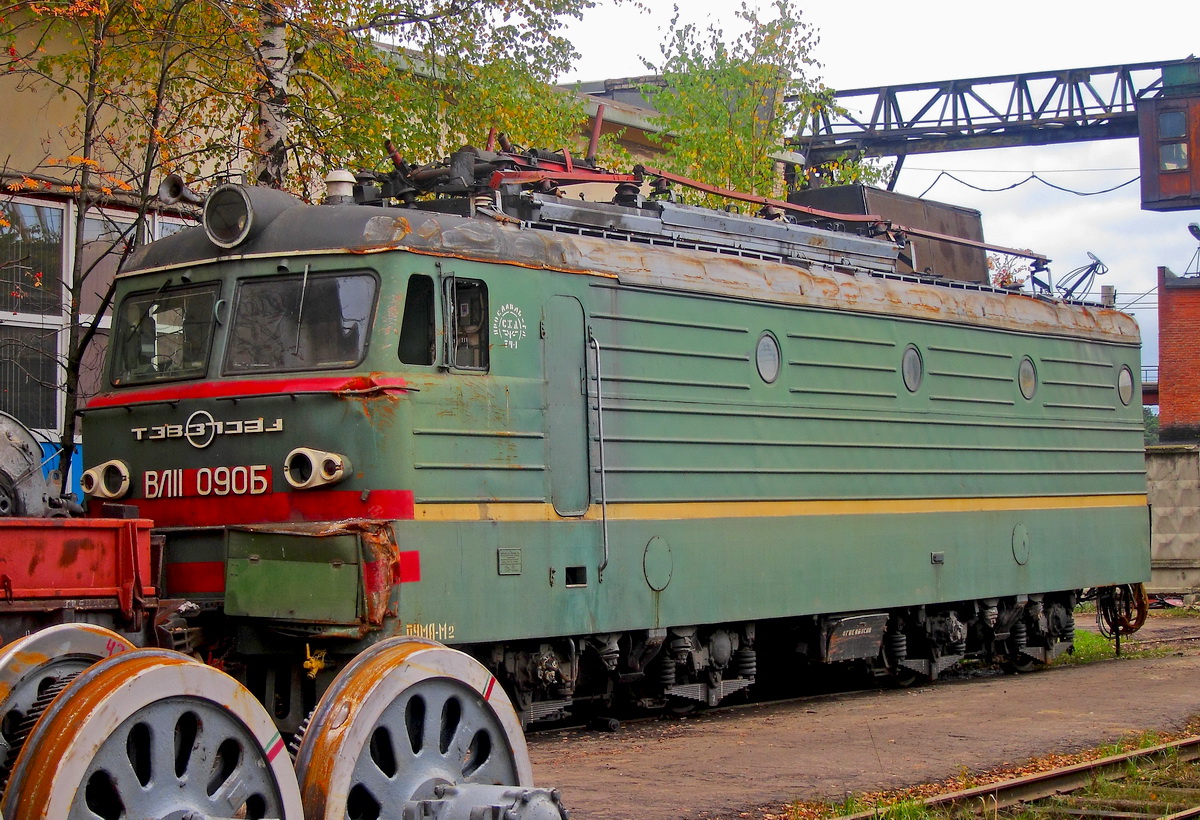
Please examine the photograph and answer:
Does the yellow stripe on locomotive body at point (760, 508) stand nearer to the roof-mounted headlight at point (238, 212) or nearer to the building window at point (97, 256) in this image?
the roof-mounted headlight at point (238, 212)

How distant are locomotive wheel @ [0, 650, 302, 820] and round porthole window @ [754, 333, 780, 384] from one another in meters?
7.37

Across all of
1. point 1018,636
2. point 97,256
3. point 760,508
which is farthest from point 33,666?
point 1018,636

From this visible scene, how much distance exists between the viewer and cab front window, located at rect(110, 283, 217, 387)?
30.0 feet

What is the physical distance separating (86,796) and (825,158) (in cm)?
3085

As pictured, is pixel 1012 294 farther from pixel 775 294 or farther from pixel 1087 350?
pixel 775 294

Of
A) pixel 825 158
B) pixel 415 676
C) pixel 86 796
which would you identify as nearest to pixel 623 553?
pixel 415 676

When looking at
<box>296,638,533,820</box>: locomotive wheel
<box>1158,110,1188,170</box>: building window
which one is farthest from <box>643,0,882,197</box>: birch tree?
<box>296,638,533,820</box>: locomotive wheel

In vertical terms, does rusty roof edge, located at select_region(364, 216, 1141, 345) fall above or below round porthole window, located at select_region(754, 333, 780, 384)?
above

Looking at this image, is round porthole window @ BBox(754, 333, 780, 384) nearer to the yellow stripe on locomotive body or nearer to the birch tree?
the yellow stripe on locomotive body

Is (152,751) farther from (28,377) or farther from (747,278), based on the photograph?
(28,377)

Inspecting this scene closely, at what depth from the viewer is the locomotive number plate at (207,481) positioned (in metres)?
8.68

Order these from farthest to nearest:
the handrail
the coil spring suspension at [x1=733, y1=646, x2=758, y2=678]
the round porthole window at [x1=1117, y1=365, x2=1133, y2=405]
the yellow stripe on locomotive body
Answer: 1. the round porthole window at [x1=1117, y1=365, x2=1133, y2=405]
2. the coil spring suspension at [x1=733, y1=646, x2=758, y2=678]
3. the handrail
4. the yellow stripe on locomotive body

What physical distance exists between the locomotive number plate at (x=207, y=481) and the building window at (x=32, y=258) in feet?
21.0

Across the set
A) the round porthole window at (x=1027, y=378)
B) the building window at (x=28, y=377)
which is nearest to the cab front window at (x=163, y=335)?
the building window at (x=28, y=377)
